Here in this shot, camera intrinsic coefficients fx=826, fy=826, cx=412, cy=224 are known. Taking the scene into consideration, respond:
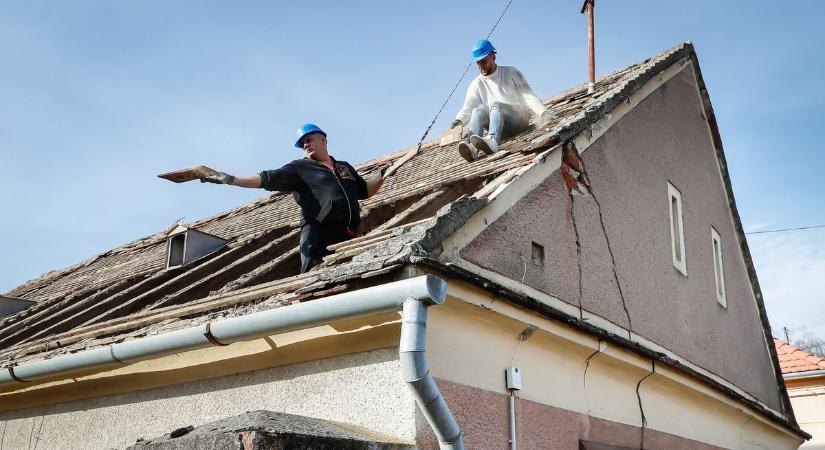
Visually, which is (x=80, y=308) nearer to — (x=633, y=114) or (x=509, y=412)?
(x=509, y=412)

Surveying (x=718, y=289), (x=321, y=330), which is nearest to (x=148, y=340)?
(x=321, y=330)

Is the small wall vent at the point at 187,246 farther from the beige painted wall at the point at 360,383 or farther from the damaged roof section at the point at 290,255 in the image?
the beige painted wall at the point at 360,383

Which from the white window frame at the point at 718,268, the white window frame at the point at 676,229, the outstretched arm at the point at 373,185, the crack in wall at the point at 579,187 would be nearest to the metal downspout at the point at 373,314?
the outstretched arm at the point at 373,185

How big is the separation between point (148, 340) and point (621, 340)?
132 inches

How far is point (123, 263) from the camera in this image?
38.3 ft

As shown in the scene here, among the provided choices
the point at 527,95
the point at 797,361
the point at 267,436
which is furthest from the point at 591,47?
the point at 797,361

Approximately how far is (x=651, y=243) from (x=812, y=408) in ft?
28.5

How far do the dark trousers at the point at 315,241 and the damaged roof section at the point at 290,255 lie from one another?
0.19 meters

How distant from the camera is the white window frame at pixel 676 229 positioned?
8.66 metres

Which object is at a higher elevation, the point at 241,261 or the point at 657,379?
the point at 241,261

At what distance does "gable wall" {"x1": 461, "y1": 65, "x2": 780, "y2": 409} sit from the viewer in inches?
236

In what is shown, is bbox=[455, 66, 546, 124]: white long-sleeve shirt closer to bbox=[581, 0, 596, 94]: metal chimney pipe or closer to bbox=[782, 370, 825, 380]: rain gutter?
bbox=[581, 0, 596, 94]: metal chimney pipe

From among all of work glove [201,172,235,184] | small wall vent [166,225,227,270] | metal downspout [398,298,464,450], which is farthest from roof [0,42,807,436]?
work glove [201,172,235,184]

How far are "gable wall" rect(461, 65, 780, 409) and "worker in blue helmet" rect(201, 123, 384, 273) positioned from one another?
123 cm
